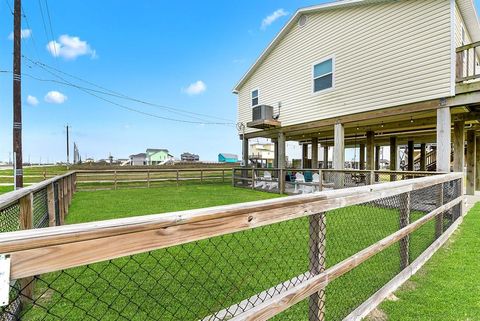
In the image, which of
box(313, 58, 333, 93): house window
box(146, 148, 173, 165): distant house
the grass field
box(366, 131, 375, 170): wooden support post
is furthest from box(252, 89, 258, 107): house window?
box(146, 148, 173, 165): distant house

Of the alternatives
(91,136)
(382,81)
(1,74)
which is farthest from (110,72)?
(382,81)

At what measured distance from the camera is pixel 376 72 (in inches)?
332

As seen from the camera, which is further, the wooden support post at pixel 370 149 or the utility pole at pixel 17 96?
the wooden support post at pixel 370 149

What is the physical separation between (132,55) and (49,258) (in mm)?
28531

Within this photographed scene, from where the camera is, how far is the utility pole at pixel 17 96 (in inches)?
285

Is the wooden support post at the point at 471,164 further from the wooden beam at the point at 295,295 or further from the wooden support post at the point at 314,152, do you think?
the wooden beam at the point at 295,295

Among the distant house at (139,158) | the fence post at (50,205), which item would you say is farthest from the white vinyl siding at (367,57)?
the distant house at (139,158)

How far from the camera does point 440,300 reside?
9.18 feet

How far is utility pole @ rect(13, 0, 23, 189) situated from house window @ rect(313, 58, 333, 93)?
9.22 metres

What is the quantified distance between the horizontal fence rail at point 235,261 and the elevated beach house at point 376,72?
2779 mm

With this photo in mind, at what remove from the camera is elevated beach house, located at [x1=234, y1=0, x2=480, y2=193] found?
696 cm

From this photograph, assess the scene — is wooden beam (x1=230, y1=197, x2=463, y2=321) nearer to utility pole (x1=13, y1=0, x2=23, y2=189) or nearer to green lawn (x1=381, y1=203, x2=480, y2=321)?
green lawn (x1=381, y1=203, x2=480, y2=321)

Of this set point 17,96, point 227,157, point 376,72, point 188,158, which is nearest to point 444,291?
point 376,72

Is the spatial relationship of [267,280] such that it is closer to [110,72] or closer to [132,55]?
[132,55]
